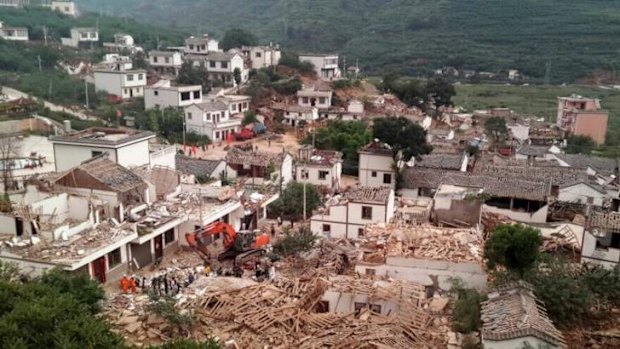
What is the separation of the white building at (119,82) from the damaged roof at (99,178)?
115 ft

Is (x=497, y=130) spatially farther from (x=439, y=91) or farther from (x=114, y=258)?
(x=114, y=258)

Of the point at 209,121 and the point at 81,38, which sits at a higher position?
the point at 81,38

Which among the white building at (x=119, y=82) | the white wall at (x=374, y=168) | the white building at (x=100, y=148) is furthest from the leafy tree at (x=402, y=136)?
the white building at (x=119, y=82)

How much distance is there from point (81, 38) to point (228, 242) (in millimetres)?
65160

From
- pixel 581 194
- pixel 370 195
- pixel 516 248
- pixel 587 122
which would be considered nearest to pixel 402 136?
pixel 370 195

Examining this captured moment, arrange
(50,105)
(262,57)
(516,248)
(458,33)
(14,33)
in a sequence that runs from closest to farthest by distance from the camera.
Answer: (516,248) < (50,105) < (262,57) < (14,33) < (458,33)

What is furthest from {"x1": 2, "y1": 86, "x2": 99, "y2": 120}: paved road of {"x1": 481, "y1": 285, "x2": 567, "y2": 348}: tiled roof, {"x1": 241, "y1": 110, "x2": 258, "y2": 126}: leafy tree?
{"x1": 481, "y1": 285, "x2": 567, "y2": 348}: tiled roof

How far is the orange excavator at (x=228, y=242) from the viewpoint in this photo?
21766 mm

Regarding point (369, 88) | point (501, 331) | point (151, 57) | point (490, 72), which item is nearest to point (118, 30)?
point (151, 57)

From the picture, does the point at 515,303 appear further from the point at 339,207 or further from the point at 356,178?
the point at 356,178

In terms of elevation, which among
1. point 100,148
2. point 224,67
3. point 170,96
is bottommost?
point 100,148

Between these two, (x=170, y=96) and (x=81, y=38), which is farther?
(x=81, y=38)

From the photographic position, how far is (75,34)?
77.0 m

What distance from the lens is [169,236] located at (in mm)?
22406
